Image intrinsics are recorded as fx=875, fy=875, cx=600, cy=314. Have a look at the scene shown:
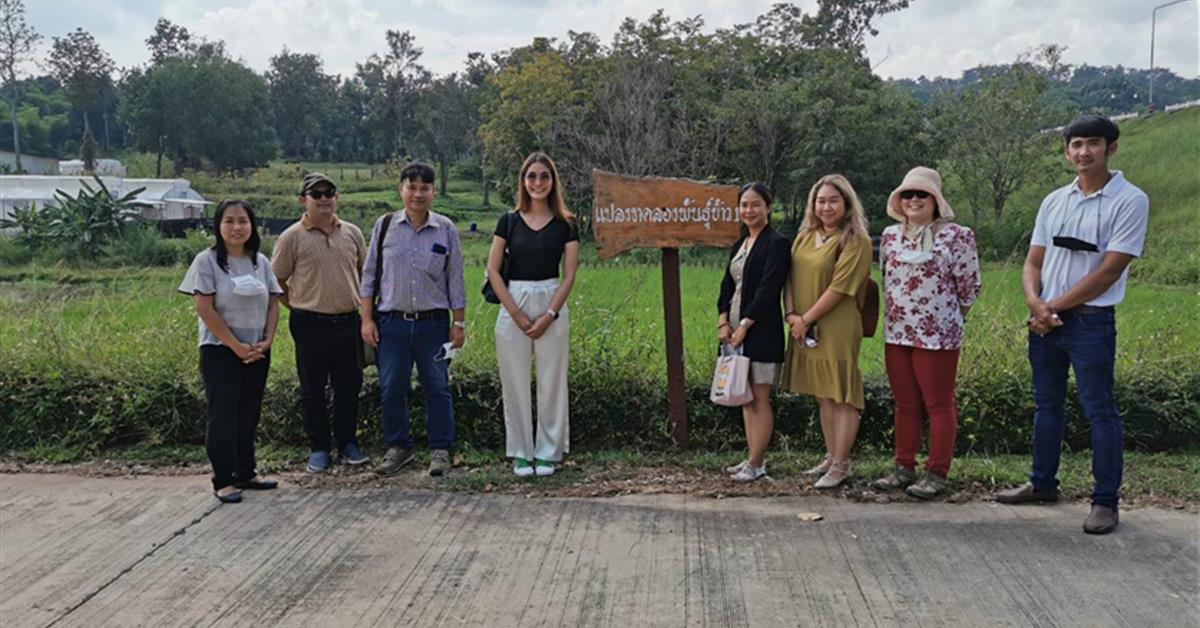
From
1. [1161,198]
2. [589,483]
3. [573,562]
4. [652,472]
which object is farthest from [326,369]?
[1161,198]

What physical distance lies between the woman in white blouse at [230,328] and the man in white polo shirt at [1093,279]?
→ 3.57 metres

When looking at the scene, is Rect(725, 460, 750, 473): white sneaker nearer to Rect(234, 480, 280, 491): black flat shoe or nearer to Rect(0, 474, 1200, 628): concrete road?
Rect(0, 474, 1200, 628): concrete road

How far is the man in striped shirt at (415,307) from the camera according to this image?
4461 mm

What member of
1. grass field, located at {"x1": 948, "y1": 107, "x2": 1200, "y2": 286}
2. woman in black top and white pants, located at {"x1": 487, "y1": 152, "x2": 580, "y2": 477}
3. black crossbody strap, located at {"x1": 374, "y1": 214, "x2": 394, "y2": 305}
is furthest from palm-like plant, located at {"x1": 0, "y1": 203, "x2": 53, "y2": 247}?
woman in black top and white pants, located at {"x1": 487, "y1": 152, "x2": 580, "y2": 477}

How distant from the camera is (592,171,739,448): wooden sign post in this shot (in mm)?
4777

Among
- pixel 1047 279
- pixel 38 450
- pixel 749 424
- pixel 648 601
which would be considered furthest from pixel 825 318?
pixel 38 450

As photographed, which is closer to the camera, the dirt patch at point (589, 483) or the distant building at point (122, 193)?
the dirt patch at point (589, 483)

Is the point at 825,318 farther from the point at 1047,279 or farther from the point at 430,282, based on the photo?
the point at 430,282

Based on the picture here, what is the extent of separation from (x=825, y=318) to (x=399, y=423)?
89.3 inches

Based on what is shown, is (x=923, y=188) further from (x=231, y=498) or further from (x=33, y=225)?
(x=33, y=225)

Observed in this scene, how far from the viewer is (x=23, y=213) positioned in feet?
80.6

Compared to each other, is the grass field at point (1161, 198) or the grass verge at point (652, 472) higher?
the grass field at point (1161, 198)

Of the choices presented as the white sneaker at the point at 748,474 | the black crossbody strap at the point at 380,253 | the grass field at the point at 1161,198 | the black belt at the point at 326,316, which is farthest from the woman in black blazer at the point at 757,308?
the grass field at the point at 1161,198

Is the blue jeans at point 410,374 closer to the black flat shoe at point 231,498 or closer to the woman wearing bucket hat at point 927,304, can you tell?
the black flat shoe at point 231,498
